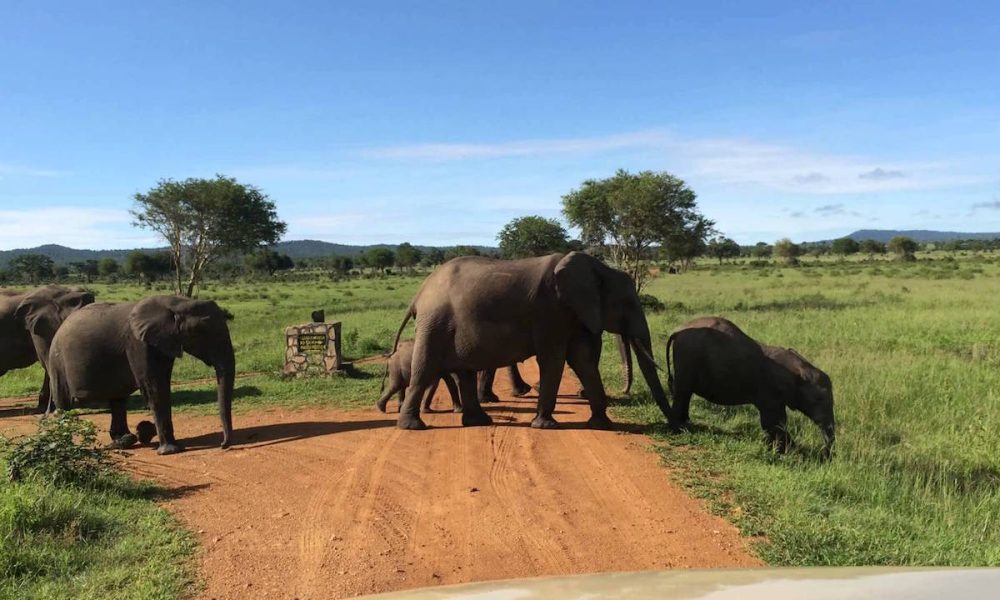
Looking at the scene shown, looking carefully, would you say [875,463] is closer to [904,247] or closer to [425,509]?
[425,509]

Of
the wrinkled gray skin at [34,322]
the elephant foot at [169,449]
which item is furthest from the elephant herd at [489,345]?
the wrinkled gray skin at [34,322]

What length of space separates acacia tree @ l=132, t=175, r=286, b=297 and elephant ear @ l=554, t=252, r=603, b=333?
1039 inches

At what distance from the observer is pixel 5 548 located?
4.78 m

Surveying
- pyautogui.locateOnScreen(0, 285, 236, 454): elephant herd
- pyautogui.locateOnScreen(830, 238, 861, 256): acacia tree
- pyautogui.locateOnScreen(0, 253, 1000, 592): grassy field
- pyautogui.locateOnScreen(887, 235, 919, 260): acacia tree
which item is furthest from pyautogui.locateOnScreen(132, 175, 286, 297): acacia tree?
pyautogui.locateOnScreen(830, 238, 861, 256): acacia tree

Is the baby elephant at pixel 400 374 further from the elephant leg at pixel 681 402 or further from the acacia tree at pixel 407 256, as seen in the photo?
the acacia tree at pixel 407 256

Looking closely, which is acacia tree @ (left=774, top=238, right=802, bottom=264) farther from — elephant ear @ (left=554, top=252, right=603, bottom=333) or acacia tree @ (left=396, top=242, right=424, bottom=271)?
elephant ear @ (left=554, top=252, right=603, bottom=333)

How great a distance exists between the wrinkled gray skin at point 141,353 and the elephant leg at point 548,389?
413 cm

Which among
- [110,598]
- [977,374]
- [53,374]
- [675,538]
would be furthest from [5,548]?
[977,374]

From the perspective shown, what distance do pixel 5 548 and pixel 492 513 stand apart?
3674 millimetres

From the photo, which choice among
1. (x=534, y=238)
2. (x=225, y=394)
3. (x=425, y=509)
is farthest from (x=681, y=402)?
(x=534, y=238)

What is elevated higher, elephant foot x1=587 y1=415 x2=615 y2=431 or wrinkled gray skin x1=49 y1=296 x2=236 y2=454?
wrinkled gray skin x1=49 y1=296 x2=236 y2=454

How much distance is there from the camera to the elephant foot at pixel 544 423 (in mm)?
9258

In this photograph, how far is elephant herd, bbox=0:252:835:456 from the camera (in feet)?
29.0

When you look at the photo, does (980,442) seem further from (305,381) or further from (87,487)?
A: (305,381)
